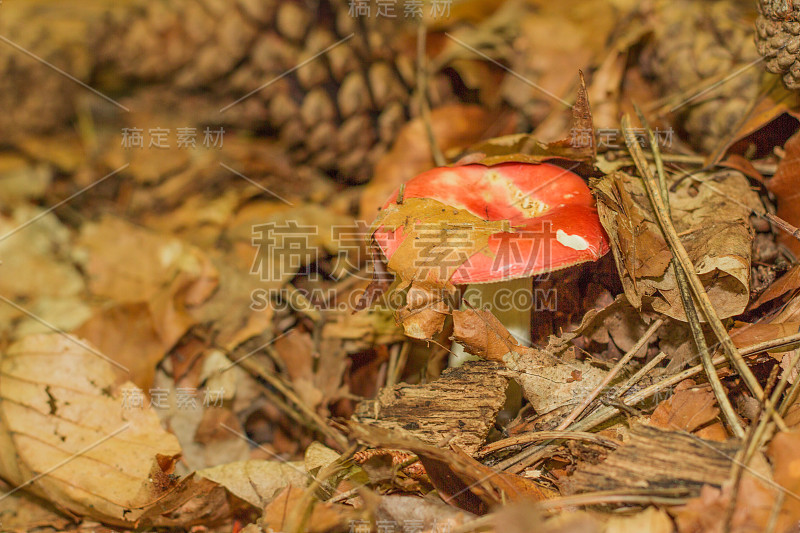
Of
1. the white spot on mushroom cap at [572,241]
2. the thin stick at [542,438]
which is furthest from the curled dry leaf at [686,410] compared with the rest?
the white spot on mushroom cap at [572,241]

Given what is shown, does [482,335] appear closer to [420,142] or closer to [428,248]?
[428,248]

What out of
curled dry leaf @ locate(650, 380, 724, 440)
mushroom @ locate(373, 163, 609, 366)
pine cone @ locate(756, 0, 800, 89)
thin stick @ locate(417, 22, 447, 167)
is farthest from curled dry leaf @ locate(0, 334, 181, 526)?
pine cone @ locate(756, 0, 800, 89)

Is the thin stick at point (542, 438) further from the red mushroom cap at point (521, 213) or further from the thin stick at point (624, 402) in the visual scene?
the red mushroom cap at point (521, 213)

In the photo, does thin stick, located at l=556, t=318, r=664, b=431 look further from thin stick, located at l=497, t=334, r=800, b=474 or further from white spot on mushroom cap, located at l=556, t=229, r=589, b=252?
white spot on mushroom cap, located at l=556, t=229, r=589, b=252

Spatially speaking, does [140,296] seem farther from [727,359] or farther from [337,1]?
[727,359]

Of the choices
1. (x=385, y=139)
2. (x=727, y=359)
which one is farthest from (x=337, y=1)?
(x=727, y=359)

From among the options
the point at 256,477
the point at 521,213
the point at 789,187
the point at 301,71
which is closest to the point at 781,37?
the point at 789,187
